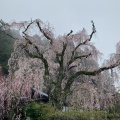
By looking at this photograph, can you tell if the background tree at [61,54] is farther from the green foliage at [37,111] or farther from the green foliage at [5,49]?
the green foliage at [5,49]

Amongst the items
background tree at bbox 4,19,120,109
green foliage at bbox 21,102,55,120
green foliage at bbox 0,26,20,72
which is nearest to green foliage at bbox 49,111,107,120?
green foliage at bbox 21,102,55,120

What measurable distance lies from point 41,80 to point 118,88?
639cm

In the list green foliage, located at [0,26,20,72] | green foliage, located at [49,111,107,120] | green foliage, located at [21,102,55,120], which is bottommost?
green foliage, located at [49,111,107,120]

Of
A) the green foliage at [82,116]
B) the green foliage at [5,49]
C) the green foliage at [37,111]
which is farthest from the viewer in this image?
the green foliage at [5,49]

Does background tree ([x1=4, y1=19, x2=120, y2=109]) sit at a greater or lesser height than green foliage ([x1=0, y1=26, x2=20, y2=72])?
lesser

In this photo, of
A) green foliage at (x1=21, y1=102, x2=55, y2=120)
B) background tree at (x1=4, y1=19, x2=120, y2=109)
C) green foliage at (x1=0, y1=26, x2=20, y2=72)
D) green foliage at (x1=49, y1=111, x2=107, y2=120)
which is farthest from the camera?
green foliage at (x1=0, y1=26, x2=20, y2=72)

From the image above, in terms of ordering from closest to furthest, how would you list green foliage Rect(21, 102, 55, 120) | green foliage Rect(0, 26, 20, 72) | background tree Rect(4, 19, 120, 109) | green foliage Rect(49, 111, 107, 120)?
green foliage Rect(49, 111, 107, 120)
green foliage Rect(21, 102, 55, 120)
background tree Rect(4, 19, 120, 109)
green foliage Rect(0, 26, 20, 72)

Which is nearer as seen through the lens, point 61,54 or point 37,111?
point 37,111

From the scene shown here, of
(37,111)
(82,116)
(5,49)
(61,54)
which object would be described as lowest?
(82,116)

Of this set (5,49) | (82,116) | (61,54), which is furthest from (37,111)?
(5,49)

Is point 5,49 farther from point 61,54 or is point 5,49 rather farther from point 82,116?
point 82,116

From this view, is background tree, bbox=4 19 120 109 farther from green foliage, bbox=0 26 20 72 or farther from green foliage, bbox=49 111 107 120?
green foliage, bbox=0 26 20 72

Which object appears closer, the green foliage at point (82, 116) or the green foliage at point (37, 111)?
the green foliage at point (82, 116)

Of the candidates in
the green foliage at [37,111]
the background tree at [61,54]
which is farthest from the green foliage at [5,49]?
the green foliage at [37,111]
